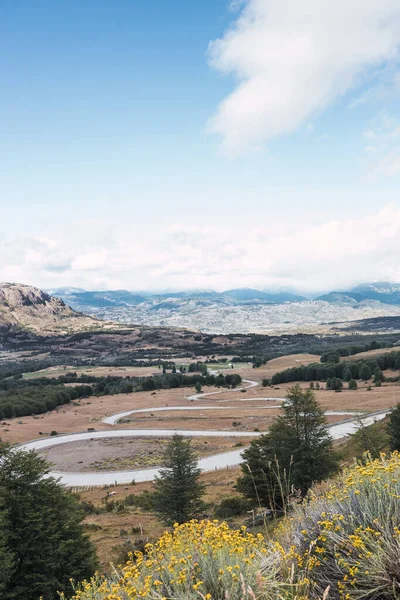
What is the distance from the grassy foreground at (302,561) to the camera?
4836 millimetres

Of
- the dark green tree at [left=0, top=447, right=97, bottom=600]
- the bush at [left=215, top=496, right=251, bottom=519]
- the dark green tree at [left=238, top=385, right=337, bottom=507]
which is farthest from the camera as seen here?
the bush at [left=215, top=496, right=251, bottom=519]

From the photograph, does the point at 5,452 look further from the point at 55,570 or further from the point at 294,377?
the point at 294,377

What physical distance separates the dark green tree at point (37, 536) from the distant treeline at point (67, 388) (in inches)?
3531

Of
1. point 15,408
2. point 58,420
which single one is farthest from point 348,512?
point 15,408

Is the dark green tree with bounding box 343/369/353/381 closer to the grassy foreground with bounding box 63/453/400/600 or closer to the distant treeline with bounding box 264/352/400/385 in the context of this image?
the distant treeline with bounding box 264/352/400/385

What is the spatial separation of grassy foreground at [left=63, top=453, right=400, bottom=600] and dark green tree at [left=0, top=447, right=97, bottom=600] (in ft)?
26.2

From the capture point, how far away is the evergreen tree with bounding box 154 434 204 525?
78.5 ft

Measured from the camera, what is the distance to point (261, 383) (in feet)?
433

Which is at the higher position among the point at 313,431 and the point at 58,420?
the point at 313,431

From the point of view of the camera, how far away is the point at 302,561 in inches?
216

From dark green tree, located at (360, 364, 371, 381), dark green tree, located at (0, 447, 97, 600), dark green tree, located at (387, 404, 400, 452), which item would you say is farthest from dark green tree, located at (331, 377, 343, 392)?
dark green tree, located at (0, 447, 97, 600)

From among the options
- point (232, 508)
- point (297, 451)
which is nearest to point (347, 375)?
point (232, 508)

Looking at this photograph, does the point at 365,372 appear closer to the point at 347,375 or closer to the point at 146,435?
the point at 347,375

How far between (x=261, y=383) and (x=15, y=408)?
251 feet
